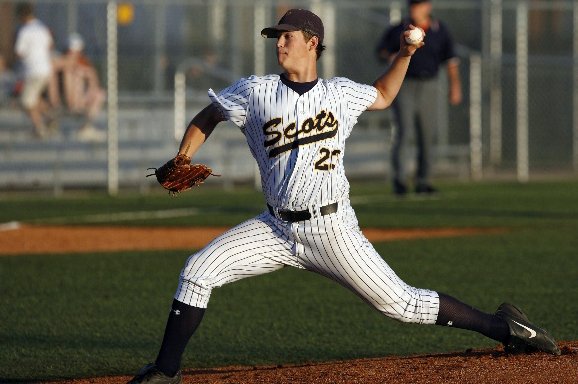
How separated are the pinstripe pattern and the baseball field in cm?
43

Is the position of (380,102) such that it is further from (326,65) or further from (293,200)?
(326,65)

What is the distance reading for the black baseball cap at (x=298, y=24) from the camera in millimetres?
5453

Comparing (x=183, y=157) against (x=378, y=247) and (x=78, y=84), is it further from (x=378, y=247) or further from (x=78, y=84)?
(x=78, y=84)

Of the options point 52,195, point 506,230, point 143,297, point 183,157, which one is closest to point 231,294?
point 143,297

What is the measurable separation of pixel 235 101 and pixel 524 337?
1723 mm

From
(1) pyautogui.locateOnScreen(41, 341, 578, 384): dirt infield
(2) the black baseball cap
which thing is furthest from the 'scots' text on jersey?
(1) pyautogui.locateOnScreen(41, 341, 578, 384): dirt infield

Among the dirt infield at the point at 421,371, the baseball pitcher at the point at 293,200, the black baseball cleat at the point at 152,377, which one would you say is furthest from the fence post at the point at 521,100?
the black baseball cleat at the point at 152,377

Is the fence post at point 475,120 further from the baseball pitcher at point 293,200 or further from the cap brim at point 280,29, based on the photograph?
the cap brim at point 280,29

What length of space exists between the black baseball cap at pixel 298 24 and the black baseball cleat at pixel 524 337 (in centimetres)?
156

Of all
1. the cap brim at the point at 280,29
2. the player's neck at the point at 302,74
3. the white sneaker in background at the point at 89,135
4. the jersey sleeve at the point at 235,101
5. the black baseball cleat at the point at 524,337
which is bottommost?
the black baseball cleat at the point at 524,337

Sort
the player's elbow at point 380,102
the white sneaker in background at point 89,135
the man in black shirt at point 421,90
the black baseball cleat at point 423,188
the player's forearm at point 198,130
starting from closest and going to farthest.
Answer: the player's forearm at point 198,130 < the player's elbow at point 380,102 < the man in black shirt at point 421,90 < the black baseball cleat at point 423,188 < the white sneaker in background at point 89,135

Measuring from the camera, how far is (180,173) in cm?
553

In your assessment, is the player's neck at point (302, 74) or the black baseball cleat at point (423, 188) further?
the black baseball cleat at point (423, 188)

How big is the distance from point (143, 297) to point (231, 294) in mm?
644
